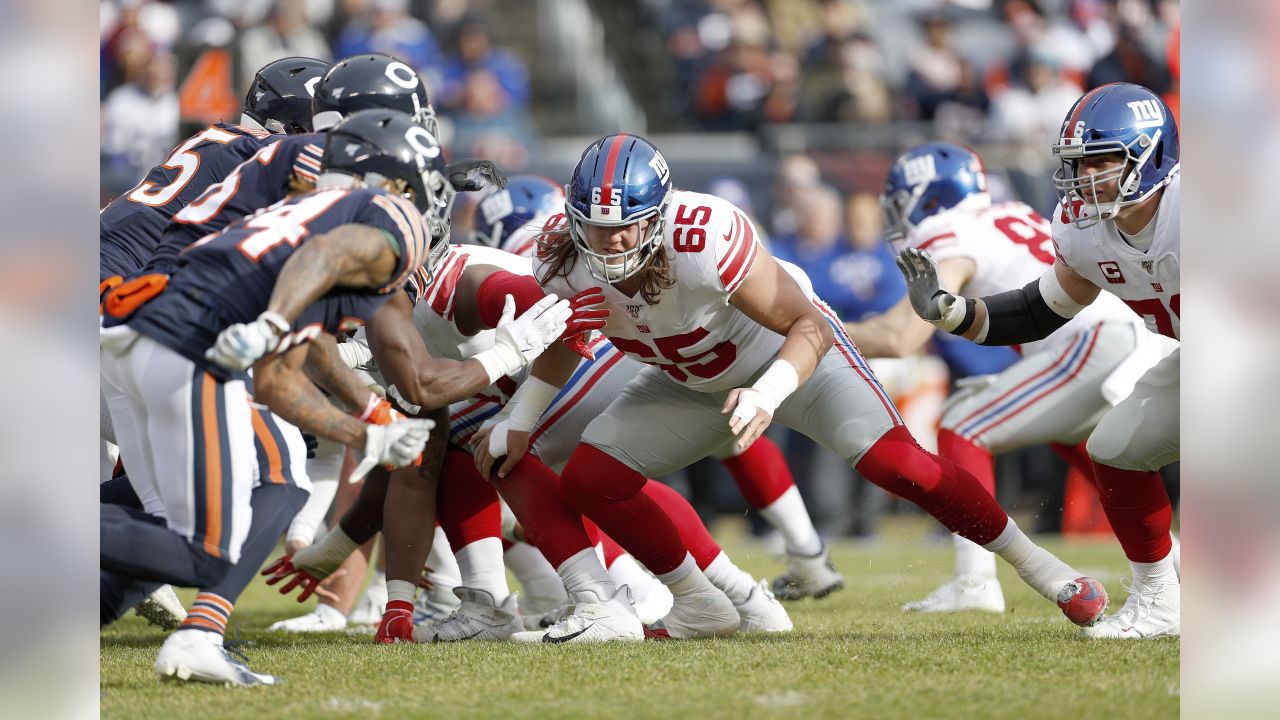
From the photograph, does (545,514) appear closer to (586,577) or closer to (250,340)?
(586,577)

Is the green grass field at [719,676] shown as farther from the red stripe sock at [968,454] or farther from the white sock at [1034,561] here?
the red stripe sock at [968,454]

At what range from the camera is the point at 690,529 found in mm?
5254

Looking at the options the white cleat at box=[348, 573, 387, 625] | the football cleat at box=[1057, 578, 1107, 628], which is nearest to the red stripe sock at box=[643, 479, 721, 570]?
the football cleat at box=[1057, 578, 1107, 628]

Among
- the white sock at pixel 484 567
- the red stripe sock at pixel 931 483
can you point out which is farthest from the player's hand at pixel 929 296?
the white sock at pixel 484 567

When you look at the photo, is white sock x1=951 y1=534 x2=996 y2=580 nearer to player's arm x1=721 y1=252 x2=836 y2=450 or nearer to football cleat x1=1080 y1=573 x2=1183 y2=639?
football cleat x1=1080 y1=573 x2=1183 y2=639

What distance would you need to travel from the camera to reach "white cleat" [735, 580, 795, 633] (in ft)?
16.8

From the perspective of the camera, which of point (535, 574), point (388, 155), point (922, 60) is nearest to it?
point (388, 155)

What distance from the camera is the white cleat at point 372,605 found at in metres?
6.06

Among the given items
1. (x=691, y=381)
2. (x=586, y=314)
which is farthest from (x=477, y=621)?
(x=586, y=314)

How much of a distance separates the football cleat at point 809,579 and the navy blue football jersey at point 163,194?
9.34 feet

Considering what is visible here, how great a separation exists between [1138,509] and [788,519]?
1.70 m

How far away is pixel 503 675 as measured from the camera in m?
4.07
